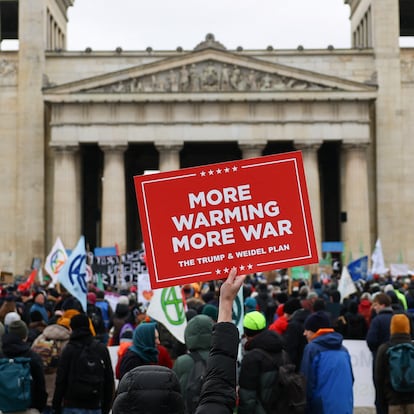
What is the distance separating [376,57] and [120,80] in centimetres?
1547

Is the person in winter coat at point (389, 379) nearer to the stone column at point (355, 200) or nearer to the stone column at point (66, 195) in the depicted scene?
the stone column at point (355, 200)

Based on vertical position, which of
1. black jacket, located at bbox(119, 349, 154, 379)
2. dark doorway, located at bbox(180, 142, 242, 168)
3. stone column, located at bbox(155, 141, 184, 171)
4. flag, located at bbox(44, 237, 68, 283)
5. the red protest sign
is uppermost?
dark doorway, located at bbox(180, 142, 242, 168)

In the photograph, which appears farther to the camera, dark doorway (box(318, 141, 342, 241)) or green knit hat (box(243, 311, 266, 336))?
dark doorway (box(318, 141, 342, 241))

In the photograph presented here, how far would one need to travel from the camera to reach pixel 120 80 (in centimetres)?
5709

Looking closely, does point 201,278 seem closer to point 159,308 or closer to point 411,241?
point 159,308

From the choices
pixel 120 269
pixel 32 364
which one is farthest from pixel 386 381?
pixel 120 269

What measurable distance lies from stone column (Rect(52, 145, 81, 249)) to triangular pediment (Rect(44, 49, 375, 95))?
12.0 ft

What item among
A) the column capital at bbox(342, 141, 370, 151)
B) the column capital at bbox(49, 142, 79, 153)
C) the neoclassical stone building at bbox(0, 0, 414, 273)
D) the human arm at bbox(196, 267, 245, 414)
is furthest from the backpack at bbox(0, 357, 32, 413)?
the column capital at bbox(342, 141, 370, 151)

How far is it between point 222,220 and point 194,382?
3152 mm

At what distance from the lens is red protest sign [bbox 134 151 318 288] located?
20.2 feet

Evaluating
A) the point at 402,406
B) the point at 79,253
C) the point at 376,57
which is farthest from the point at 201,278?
the point at 376,57

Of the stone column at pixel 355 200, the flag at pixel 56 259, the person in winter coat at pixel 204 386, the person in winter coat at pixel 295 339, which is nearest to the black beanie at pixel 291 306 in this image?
the person in winter coat at pixel 295 339

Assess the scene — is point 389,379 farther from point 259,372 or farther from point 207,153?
point 207,153

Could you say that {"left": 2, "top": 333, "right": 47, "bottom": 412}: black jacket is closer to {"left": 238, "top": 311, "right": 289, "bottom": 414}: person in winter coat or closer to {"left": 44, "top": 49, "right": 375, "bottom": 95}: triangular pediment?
{"left": 238, "top": 311, "right": 289, "bottom": 414}: person in winter coat
